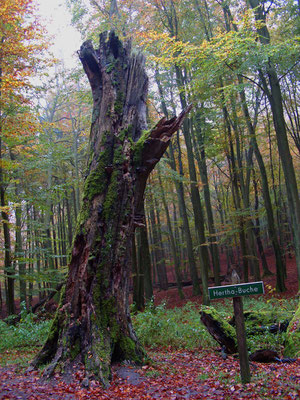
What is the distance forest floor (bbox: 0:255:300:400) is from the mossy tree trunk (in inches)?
10.8

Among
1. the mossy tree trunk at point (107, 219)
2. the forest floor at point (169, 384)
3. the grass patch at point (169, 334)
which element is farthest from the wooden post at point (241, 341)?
the grass patch at point (169, 334)

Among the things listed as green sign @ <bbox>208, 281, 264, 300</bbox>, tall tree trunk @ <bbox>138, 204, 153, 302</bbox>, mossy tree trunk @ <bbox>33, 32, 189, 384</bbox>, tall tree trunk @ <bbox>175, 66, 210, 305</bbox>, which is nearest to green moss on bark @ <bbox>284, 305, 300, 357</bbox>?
green sign @ <bbox>208, 281, 264, 300</bbox>

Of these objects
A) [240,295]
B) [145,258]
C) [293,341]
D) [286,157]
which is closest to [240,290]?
[240,295]

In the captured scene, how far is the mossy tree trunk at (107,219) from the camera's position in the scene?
5027 millimetres

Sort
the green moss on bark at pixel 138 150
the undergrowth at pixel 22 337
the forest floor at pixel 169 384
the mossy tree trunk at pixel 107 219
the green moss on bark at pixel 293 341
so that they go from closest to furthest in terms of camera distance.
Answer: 1. the forest floor at pixel 169 384
2. the mossy tree trunk at pixel 107 219
3. the green moss on bark at pixel 293 341
4. the green moss on bark at pixel 138 150
5. the undergrowth at pixel 22 337

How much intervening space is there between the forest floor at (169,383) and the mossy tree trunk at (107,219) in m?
0.27

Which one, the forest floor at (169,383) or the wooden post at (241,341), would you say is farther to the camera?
the wooden post at (241,341)

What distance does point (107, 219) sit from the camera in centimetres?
554

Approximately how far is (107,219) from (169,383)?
2.76m

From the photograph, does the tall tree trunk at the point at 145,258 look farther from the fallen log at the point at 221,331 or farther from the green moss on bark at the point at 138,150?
the green moss on bark at the point at 138,150

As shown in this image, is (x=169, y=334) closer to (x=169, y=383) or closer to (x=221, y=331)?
(x=221, y=331)

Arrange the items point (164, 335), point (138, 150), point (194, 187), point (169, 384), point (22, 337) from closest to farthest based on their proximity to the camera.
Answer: point (169, 384), point (138, 150), point (164, 335), point (22, 337), point (194, 187)

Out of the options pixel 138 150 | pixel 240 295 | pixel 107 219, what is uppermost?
pixel 138 150

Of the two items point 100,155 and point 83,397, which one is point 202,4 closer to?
point 100,155
